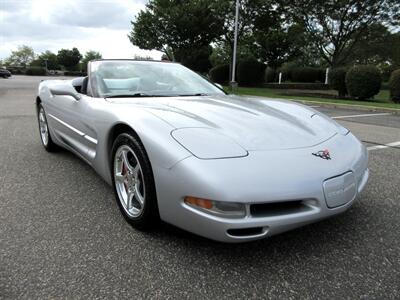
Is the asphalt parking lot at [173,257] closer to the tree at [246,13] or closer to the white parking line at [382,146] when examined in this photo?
the white parking line at [382,146]

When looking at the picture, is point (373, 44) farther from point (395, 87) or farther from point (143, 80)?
point (143, 80)

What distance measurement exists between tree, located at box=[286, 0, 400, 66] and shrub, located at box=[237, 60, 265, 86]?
3.63 metres

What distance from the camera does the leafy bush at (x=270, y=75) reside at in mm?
34419

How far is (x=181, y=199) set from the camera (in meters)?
2.01

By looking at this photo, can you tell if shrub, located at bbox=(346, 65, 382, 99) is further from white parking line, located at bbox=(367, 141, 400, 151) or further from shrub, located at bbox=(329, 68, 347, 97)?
white parking line, located at bbox=(367, 141, 400, 151)

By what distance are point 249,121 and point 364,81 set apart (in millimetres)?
13875

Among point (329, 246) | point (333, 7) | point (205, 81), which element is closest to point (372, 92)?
point (333, 7)

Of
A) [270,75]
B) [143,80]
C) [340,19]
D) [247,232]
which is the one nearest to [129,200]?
[247,232]

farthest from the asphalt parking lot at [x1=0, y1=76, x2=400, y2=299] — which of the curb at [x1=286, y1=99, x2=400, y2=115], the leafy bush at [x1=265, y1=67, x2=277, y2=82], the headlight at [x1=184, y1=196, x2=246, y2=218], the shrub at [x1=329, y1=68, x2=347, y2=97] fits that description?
the leafy bush at [x1=265, y1=67, x2=277, y2=82]

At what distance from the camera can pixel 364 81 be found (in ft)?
48.3

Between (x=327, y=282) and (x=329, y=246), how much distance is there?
0.39m

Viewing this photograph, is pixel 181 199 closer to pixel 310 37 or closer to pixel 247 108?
pixel 247 108

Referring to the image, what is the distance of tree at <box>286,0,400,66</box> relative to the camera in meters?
21.1

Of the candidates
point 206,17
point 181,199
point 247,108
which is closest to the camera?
point 181,199
